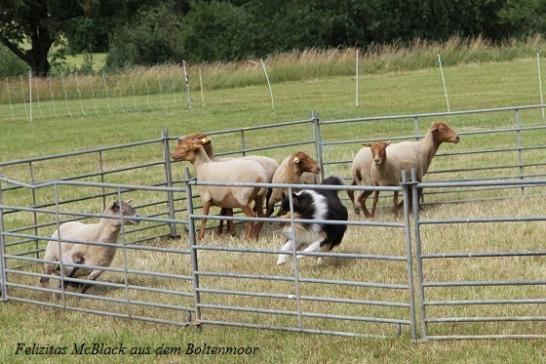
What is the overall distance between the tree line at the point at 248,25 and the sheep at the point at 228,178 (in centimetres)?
3931

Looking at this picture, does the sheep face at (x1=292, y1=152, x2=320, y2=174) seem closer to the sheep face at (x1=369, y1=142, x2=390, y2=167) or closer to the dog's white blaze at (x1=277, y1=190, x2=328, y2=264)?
the sheep face at (x1=369, y1=142, x2=390, y2=167)

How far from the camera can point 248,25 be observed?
6100 cm

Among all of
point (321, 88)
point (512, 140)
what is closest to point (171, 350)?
point (512, 140)

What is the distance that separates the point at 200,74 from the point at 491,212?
26.6m

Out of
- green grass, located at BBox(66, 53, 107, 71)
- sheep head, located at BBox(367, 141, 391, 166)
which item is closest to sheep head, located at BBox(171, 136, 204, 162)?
sheep head, located at BBox(367, 141, 391, 166)

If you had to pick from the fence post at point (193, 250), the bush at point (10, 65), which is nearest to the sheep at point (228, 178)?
the fence post at point (193, 250)

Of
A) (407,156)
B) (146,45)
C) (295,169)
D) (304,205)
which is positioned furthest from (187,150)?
(146,45)

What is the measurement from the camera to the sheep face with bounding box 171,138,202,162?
13.7 metres

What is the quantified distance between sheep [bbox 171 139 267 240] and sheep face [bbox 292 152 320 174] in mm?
422

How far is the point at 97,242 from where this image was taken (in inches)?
398

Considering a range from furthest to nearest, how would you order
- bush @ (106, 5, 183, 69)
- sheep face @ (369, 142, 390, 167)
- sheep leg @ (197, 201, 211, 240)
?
1. bush @ (106, 5, 183, 69)
2. sheep face @ (369, 142, 390, 167)
3. sheep leg @ (197, 201, 211, 240)

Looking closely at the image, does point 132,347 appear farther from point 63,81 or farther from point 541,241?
point 63,81

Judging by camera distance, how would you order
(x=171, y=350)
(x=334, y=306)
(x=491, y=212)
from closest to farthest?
(x=171, y=350) < (x=334, y=306) < (x=491, y=212)

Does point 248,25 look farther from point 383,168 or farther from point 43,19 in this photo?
point 383,168
